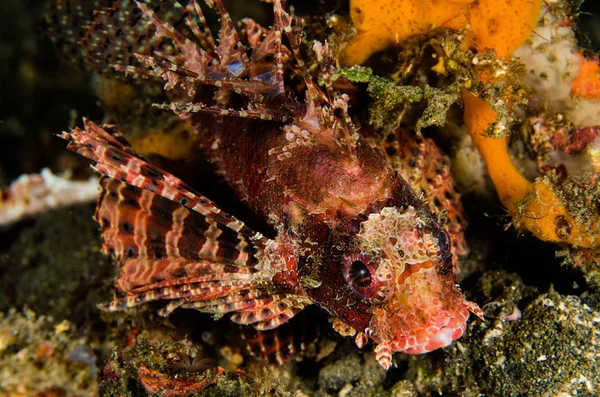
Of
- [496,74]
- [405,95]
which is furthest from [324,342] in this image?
[496,74]

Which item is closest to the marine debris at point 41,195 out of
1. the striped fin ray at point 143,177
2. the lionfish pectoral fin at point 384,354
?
the striped fin ray at point 143,177

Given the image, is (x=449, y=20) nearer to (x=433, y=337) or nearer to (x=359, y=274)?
(x=359, y=274)

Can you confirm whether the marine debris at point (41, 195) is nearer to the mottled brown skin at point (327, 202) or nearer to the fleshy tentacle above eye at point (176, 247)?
the fleshy tentacle above eye at point (176, 247)

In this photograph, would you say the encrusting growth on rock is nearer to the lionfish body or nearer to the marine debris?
the lionfish body

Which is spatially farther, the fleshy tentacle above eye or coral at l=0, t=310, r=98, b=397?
the fleshy tentacle above eye

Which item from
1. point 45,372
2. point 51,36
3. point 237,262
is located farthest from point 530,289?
point 51,36

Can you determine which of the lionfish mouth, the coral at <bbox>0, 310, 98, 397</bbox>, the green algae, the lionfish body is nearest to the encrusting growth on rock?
the green algae
